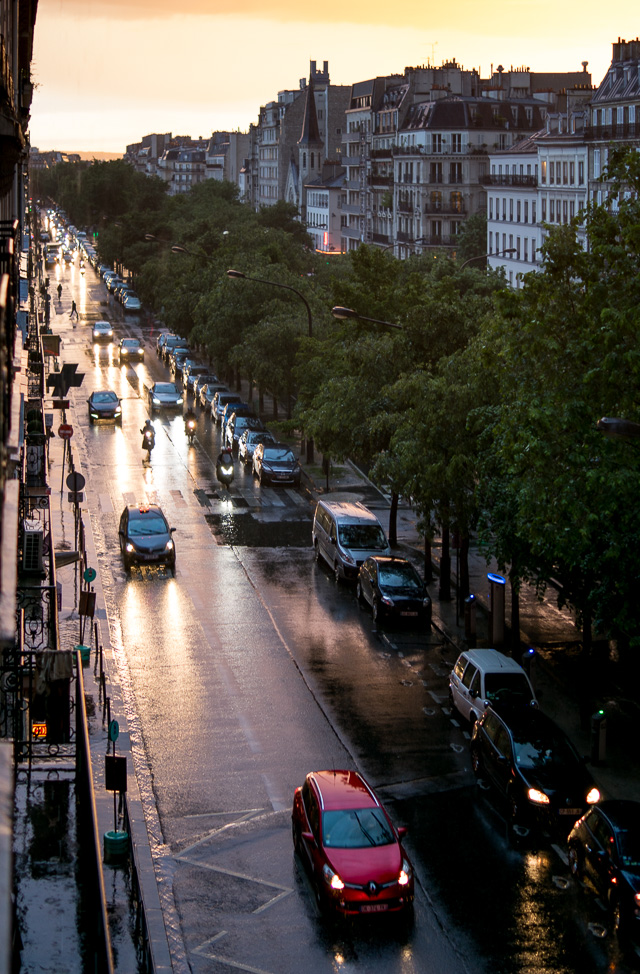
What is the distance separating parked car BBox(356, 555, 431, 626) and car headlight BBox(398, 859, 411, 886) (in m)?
13.1

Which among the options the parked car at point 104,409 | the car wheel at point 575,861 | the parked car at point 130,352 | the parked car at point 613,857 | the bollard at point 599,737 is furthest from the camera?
the parked car at point 130,352

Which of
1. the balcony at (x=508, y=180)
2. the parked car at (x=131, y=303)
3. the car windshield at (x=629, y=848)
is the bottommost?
the car windshield at (x=629, y=848)

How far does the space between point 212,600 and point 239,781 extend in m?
11.3

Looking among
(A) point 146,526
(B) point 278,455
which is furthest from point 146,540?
(B) point 278,455

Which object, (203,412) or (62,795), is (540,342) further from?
(203,412)

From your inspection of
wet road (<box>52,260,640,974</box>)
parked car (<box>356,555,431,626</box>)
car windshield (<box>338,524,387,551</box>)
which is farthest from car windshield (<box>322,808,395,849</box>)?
car windshield (<box>338,524,387,551</box>)

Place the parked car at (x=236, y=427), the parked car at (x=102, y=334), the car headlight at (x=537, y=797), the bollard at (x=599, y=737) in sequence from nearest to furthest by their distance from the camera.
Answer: the car headlight at (x=537, y=797) < the bollard at (x=599, y=737) < the parked car at (x=236, y=427) < the parked car at (x=102, y=334)

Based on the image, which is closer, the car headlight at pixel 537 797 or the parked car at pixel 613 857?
the parked car at pixel 613 857

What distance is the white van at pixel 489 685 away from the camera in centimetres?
2280

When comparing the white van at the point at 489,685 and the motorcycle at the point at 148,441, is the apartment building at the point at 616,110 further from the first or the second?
the white van at the point at 489,685

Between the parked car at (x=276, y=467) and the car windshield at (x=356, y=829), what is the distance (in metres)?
29.5

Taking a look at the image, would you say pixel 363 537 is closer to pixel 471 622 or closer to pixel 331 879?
pixel 471 622

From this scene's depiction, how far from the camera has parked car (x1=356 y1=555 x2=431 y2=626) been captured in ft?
97.5

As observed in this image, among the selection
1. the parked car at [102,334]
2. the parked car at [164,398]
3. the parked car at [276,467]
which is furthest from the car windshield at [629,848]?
the parked car at [102,334]
